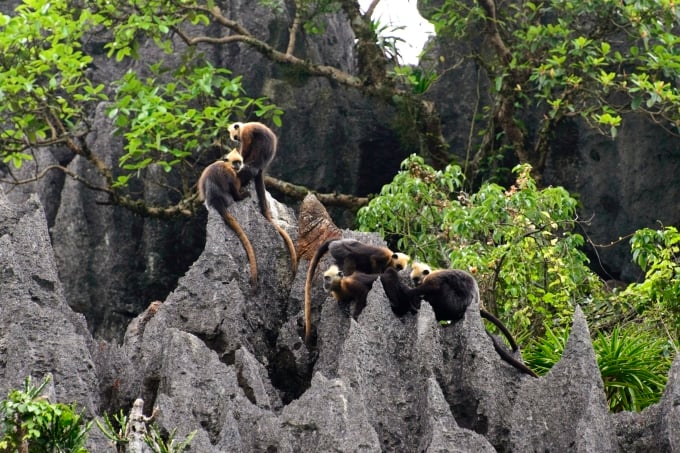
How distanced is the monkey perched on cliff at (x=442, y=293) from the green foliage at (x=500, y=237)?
1.80m

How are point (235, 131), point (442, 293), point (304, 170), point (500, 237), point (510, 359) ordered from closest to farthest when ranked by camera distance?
point (510, 359) → point (442, 293) → point (235, 131) → point (500, 237) → point (304, 170)

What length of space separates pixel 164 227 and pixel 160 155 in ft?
3.75

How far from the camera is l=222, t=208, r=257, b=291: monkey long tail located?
9.23m

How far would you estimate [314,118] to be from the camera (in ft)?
51.0

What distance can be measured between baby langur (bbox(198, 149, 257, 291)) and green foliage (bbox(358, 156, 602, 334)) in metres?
2.20

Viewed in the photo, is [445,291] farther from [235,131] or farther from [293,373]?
[235,131]

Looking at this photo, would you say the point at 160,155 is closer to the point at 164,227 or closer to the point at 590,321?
the point at 164,227

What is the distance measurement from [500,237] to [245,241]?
121 inches

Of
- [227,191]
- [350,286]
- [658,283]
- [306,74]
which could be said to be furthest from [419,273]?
[306,74]

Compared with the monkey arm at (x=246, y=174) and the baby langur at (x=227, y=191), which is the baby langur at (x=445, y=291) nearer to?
the baby langur at (x=227, y=191)

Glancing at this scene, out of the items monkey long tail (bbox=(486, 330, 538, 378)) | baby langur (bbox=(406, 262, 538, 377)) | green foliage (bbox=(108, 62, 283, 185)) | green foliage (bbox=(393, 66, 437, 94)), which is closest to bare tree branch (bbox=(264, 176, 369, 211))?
green foliage (bbox=(108, 62, 283, 185))

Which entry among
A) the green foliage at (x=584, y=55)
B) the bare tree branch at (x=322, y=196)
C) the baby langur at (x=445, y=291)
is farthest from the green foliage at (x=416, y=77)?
the baby langur at (x=445, y=291)

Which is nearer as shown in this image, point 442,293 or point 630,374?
point 442,293

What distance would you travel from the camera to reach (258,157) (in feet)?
A: 34.8
